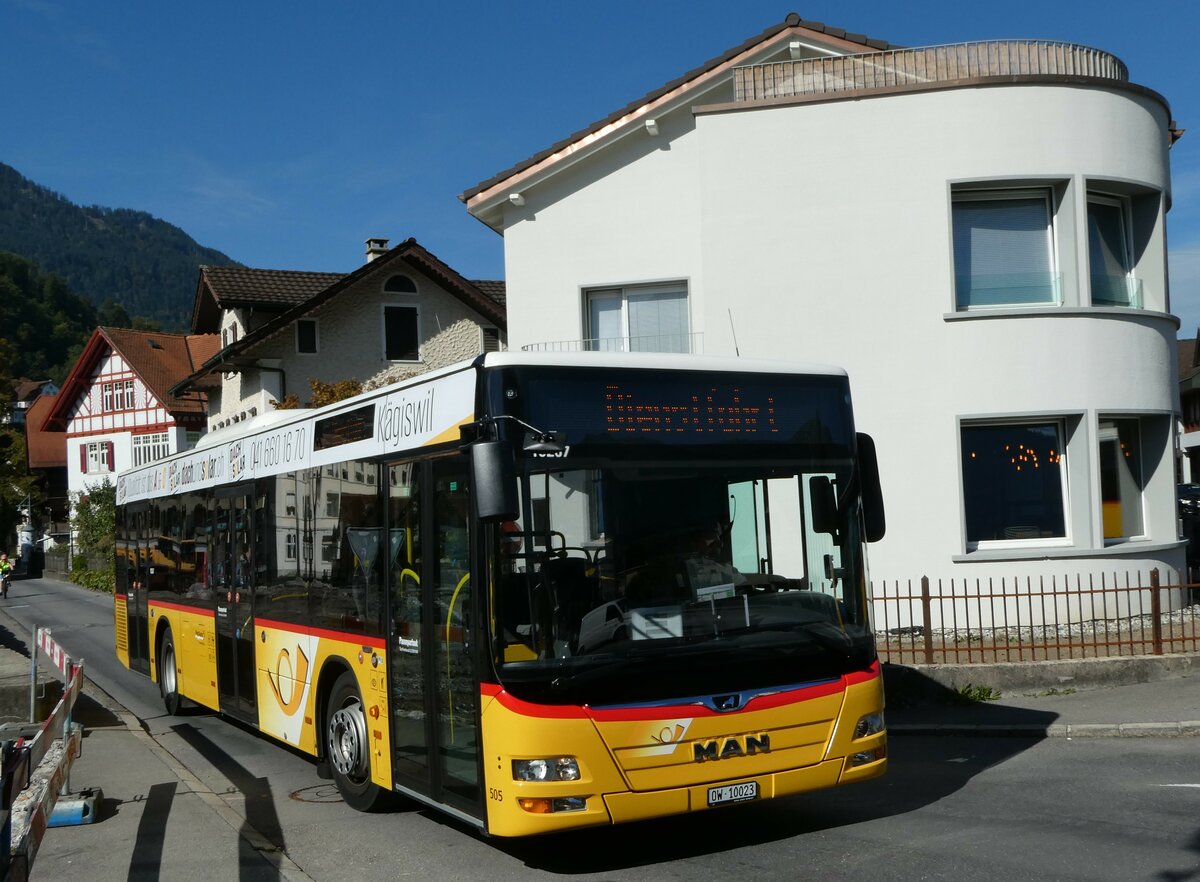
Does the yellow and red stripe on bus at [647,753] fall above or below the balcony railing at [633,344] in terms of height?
below

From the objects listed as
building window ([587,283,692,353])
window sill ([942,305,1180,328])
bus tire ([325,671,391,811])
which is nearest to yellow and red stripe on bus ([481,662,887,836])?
bus tire ([325,671,391,811])

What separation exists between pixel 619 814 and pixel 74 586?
53.5m

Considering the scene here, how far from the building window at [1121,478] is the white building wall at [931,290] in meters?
0.17

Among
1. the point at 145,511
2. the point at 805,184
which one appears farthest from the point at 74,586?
the point at 805,184

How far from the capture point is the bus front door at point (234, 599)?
10.9 m

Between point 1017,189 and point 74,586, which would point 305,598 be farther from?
point 74,586

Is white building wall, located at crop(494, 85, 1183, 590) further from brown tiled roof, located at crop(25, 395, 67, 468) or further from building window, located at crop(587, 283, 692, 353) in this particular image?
brown tiled roof, located at crop(25, 395, 67, 468)

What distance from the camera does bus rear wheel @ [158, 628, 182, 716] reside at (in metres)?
14.0

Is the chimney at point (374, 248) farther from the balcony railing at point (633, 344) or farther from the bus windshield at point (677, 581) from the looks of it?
the bus windshield at point (677, 581)

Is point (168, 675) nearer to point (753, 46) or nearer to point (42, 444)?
point (753, 46)

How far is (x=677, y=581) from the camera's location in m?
6.75

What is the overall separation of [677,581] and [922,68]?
37.5 ft

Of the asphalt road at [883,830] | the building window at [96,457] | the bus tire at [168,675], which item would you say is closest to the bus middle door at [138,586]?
the bus tire at [168,675]

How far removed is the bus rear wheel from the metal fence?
25.0 ft
